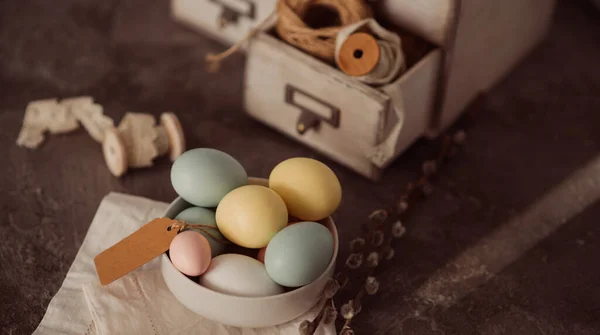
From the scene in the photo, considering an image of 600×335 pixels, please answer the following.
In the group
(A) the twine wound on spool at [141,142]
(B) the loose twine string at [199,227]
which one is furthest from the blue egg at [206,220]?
(A) the twine wound on spool at [141,142]

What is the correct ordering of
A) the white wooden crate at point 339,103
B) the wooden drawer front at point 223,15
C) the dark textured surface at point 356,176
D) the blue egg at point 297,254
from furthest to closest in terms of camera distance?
1. the wooden drawer front at point 223,15
2. the white wooden crate at point 339,103
3. the dark textured surface at point 356,176
4. the blue egg at point 297,254

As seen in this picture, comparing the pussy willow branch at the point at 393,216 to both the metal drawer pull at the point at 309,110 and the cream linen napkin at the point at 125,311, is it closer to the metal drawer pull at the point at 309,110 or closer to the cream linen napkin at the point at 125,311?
the cream linen napkin at the point at 125,311

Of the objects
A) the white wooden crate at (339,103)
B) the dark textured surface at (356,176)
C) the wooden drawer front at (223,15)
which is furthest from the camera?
the wooden drawer front at (223,15)

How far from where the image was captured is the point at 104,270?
3.41 ft

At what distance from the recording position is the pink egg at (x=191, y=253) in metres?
0.98

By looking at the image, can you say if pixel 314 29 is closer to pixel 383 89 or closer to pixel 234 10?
pixel 383 89

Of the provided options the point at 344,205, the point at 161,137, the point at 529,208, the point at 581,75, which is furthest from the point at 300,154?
the point at 581,75

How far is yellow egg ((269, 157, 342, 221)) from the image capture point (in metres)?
1.06

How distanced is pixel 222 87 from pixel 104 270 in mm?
618

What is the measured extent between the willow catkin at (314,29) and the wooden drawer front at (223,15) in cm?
17

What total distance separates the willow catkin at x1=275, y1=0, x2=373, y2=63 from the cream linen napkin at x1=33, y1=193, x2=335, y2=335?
0.46 meters

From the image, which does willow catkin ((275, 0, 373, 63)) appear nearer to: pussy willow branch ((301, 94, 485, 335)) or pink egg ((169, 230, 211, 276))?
pussy willow branch ((301, 94, 485, 335))

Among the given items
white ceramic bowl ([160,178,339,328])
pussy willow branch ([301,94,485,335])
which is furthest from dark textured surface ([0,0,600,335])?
white ceramic bowl ([160,178,339,328])

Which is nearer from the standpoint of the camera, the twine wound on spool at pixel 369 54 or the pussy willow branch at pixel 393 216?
the pussy willow branch at pixel 393 216
